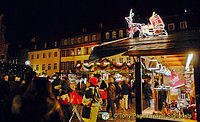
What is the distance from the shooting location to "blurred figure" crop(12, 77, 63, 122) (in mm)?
2504

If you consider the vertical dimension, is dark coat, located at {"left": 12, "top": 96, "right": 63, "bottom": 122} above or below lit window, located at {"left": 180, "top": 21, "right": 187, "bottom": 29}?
below

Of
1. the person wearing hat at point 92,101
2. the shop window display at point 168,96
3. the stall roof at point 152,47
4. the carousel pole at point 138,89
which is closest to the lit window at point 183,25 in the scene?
the shop window display at point 168,96

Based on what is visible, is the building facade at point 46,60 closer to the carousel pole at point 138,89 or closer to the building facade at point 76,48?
the building facade at point 76,48

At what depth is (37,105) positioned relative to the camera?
2578 mm

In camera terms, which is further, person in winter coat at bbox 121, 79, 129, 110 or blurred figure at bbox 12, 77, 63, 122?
person in winter coat at bbox 121, 79, 129, 110

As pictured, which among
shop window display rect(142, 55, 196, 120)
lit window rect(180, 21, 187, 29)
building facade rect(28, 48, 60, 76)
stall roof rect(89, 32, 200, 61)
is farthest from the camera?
building facade rect(28, 48, 60, 76)

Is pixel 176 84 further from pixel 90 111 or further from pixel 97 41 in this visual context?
pixel 97 41

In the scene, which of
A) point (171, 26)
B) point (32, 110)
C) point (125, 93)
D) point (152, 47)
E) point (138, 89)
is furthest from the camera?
point (171, 26)

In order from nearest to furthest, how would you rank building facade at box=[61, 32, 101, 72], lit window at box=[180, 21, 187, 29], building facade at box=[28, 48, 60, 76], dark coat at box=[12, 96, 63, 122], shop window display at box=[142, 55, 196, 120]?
dark coat at box=[12, 96, 63, 122]
shop window display at box=[142, 55, 196, 120]
lit window at box=[180, 21, 187, 29]
building facade at box=[61, 32, 101, 72]
building facade at box=[28, 48, 60, 76]

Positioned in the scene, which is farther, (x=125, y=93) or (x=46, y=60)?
(x=46, y=60)

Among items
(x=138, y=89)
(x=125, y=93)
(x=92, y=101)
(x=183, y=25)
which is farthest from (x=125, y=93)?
(x=183, y=25)

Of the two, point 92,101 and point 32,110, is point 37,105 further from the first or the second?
point 92,101

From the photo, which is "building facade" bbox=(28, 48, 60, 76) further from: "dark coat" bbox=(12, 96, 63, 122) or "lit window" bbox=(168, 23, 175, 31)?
"dark coat" bbox=(12, 96, 63, 122)

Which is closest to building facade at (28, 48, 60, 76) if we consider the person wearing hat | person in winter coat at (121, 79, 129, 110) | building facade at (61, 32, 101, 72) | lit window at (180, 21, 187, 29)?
building facade at (61, 32, 101, 72)
